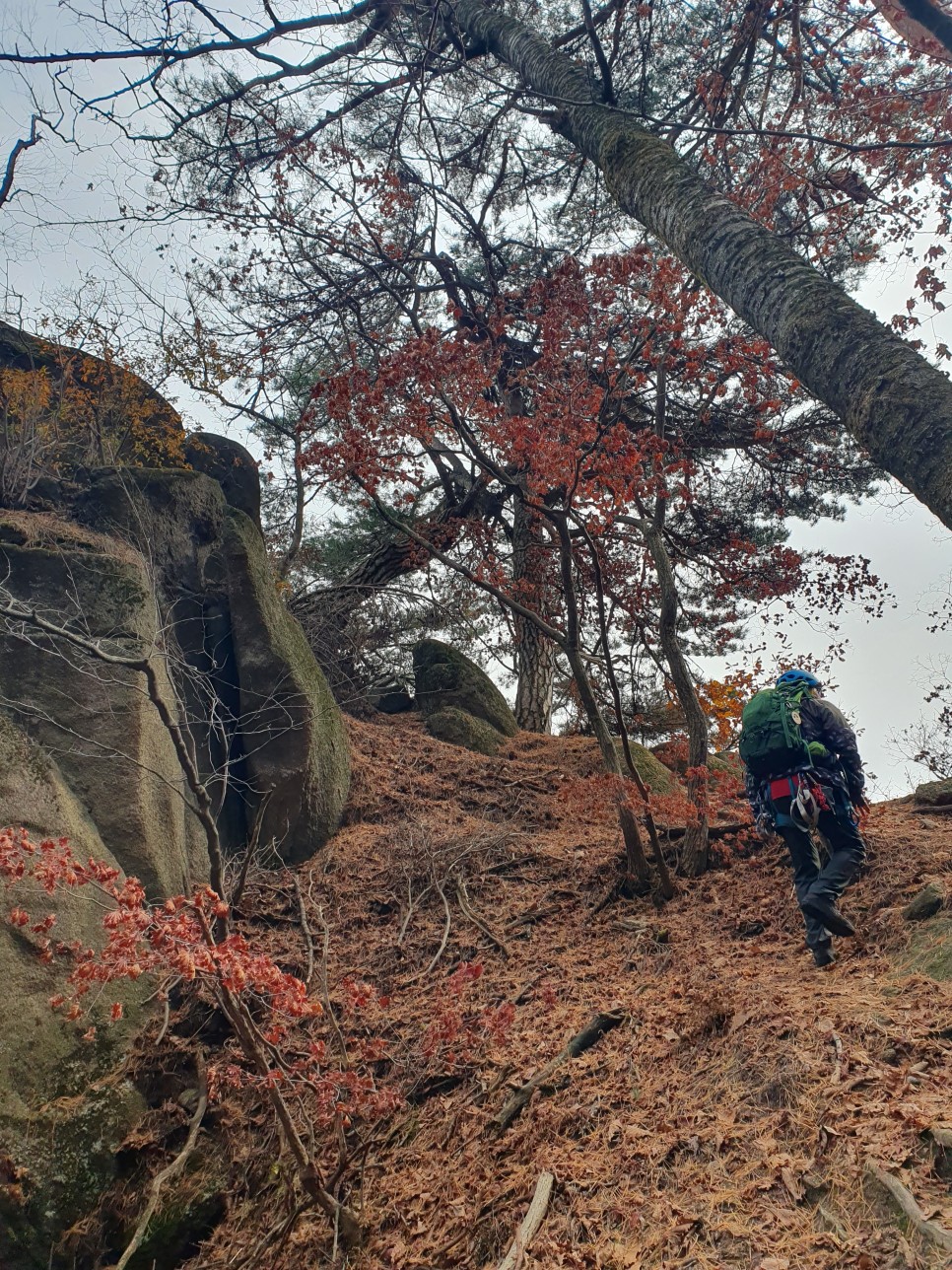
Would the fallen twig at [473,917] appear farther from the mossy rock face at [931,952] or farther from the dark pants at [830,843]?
the mossy rock face at [931,952]

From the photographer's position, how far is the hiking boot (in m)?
4.72

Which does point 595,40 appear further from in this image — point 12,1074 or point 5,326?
point 12,1074

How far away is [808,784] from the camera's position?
5223 mm

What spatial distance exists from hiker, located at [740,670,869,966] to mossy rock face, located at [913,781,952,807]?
2.13 metres

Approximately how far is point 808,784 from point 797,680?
0.82m

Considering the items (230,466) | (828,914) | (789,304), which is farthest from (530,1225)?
(230,466)

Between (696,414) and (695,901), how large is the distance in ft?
26.8

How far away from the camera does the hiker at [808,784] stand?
16.6 ft

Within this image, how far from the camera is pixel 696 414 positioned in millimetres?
12023

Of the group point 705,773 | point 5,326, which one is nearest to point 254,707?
point 705,773

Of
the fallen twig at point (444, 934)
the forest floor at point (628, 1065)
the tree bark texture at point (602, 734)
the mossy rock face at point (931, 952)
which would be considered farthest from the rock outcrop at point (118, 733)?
the mossy rock face at point (931, 952)

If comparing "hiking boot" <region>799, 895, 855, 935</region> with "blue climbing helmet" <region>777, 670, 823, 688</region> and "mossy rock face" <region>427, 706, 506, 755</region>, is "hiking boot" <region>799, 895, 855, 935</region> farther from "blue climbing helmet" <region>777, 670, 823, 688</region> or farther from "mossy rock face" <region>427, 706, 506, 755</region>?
A: "mossy rock face" <region>427, 706, 506, 755</region>

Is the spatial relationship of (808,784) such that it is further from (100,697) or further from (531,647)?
(531,647)

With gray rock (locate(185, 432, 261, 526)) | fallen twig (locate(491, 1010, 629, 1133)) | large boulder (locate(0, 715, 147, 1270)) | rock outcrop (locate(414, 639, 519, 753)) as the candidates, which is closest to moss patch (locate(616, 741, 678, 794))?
rock outcrop (locate(414, 639, 519, 753))
